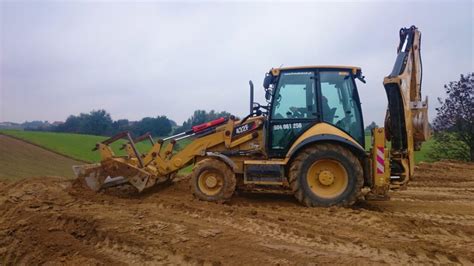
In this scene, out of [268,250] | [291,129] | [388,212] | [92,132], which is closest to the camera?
[268,250]

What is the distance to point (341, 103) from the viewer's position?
7.32 metres

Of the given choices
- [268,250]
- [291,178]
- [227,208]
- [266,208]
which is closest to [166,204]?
[227,208]

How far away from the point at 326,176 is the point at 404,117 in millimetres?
1681

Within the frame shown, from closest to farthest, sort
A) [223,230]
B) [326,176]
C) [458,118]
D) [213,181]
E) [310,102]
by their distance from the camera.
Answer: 1. [223,230]
2. [326,176]
3. [310,102]
4. [213,181]
5. [458,118]

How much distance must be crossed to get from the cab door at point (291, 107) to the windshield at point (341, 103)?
21 cm

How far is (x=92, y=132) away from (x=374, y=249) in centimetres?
6109

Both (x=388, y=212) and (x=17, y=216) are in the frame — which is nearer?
(x=17, y=216)

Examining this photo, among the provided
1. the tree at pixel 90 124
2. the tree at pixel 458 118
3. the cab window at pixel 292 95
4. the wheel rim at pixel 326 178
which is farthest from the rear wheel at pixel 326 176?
the tree at pixel 90 124

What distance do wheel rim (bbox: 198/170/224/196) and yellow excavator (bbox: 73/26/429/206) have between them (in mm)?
18

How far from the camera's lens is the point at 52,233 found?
216 inches

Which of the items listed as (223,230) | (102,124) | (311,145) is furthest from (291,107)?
(102,124)

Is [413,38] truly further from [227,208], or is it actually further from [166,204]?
[166,204]

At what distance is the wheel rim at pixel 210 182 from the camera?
746 centimetres

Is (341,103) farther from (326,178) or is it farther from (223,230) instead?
(223,230)
